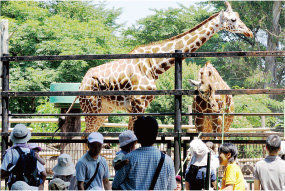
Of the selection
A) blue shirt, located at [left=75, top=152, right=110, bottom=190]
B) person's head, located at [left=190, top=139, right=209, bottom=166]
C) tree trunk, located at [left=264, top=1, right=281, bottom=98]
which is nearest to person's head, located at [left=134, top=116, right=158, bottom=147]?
blue shirt, located at [left=75, top=152, right=110, bottom=190]

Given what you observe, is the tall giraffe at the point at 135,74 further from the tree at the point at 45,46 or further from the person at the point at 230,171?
the tree at the point at 45,46

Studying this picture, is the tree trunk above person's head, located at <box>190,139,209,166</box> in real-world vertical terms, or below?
above

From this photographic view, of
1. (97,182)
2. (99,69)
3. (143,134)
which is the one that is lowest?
(97,182)

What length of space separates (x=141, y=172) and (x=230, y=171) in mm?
1507

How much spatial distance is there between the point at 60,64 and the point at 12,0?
6548 millimetres

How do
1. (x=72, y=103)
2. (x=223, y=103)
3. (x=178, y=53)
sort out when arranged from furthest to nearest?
(x=72, y=103)
(x=223, y=103)
(x=178, y=53)

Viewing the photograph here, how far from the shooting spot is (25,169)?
4.59 meters

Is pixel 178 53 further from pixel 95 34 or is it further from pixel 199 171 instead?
pixel 95 34

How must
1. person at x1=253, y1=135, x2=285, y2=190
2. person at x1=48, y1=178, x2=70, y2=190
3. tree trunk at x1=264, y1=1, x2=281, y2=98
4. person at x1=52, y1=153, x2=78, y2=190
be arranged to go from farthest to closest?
tree trunk at x1=264, y1=1, x2=281, y2=98 → person at x1=52, y1=153, x2=78, y2=190 → person at x1=253, y1=135, x2=285, y2=190 → person at x1=48, y1=178, x2=70, y2=190

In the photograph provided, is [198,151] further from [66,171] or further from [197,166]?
[66,171]

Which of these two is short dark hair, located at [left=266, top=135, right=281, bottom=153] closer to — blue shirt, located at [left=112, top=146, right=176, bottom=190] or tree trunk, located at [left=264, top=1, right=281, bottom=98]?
blue shirt, located at [left=112, top=146, right=176, bottom=190]

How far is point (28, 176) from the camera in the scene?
4602mm

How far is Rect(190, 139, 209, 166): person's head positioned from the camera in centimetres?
490

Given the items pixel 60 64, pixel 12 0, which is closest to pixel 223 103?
pixel 60 64
